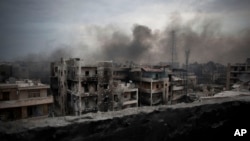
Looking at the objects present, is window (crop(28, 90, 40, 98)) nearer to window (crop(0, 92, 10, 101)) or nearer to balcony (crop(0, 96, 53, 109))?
balcony (crop(0, 96, 53, 109))

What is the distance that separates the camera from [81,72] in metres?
19.3

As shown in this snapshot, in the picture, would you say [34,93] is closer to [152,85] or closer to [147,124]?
[152,85]

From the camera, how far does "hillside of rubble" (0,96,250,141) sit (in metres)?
2.07

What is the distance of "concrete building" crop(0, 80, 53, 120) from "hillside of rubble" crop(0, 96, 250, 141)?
46.2 ft

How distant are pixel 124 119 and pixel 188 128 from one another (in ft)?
4.04

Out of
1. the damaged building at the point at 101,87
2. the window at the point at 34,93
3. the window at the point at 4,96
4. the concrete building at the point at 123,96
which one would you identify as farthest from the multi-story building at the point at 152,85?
the window at the point at 4,96

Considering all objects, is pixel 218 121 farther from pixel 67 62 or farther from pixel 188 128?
pixel 67 62

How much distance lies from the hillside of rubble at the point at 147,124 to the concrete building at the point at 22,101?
14.1 meters

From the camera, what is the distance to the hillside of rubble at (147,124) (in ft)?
6.81

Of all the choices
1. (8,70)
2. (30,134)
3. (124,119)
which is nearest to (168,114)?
(124,119)

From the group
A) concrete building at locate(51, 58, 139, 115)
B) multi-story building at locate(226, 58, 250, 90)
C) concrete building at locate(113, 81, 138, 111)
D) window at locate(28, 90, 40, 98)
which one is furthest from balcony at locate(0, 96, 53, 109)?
multi-story building at locate(226, 58, 250, 90)

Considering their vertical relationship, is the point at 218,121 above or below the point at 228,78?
above

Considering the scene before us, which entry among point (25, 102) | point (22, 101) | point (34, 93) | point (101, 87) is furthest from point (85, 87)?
point (22, 101)

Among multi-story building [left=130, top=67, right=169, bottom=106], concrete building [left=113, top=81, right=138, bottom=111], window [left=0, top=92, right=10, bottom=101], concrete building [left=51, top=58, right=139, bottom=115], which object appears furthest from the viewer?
multi-story building [left=130, top=67, right=169, bottom=106]
